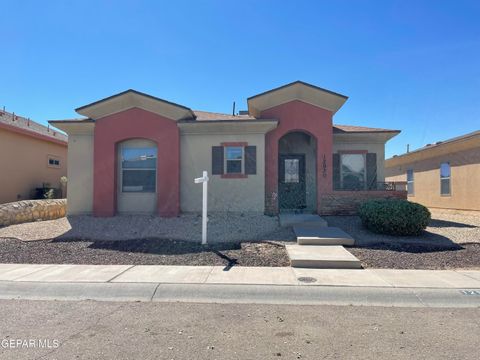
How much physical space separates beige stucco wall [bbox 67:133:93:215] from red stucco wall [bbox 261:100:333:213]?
→ 6817 mm

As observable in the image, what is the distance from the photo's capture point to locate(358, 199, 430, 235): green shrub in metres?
9.80

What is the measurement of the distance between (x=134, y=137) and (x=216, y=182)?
3536mm

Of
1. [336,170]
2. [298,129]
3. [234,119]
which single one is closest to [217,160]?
[234,119]

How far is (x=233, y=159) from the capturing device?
1309 cm

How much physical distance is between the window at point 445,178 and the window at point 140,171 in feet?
47.5

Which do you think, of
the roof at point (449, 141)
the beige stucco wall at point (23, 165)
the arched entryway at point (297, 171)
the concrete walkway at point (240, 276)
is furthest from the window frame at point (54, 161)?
the roof at point (449, 141)

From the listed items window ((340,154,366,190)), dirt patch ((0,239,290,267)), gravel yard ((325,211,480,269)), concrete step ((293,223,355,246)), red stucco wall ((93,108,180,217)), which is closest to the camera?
gravel yard ((325,211,480,269))

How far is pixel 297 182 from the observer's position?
14.6 m

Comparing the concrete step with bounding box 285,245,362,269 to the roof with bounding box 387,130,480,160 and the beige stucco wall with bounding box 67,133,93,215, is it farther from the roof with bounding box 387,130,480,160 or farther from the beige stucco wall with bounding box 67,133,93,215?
the roof with bounding box 387,130,480,160

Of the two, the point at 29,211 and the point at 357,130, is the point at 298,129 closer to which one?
the point at 357,130

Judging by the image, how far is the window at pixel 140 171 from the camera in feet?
43.5

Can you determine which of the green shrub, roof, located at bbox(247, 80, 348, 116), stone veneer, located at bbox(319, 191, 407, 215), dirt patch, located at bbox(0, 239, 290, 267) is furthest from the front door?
dirt patch, located at bbox(0, 239, 290, 267)

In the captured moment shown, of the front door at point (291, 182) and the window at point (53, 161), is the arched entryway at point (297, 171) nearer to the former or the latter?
the front door at point (291, 182)

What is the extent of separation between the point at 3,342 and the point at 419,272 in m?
6.90
